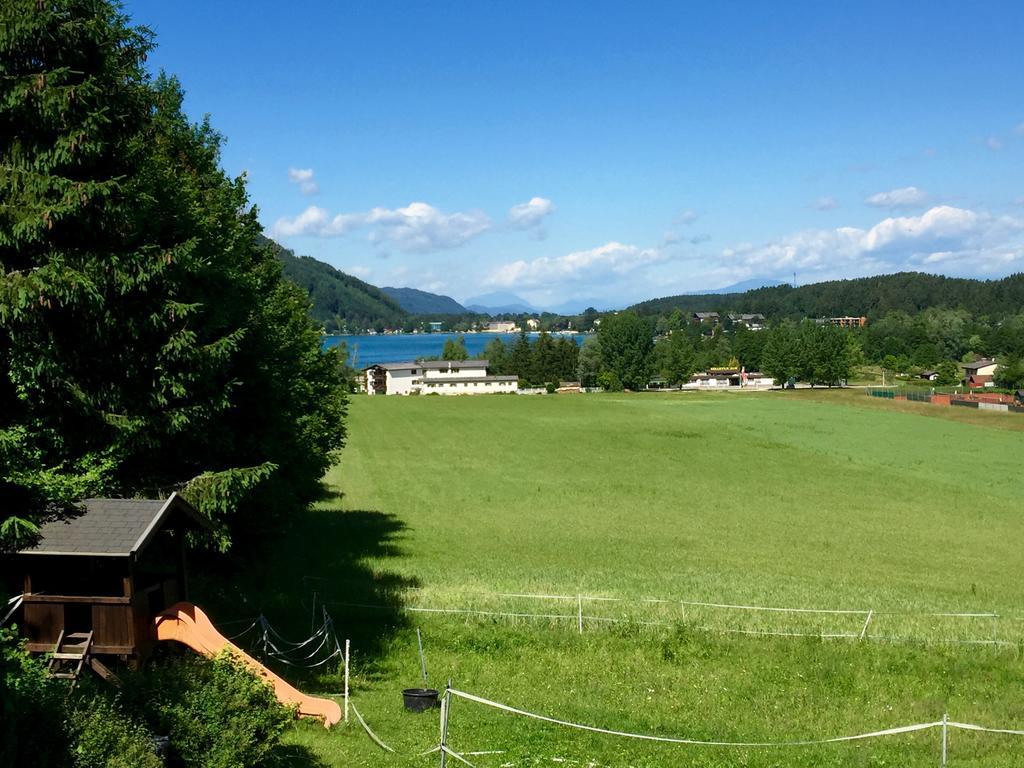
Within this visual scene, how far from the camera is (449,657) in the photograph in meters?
19.8

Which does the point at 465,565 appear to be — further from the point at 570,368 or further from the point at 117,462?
the point at 570,368

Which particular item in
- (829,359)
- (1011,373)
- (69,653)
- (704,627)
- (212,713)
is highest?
(212,713)

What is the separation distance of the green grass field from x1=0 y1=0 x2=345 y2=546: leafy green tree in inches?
227

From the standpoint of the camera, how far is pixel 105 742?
9.49 m

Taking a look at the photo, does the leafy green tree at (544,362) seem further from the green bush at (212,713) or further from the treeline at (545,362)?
the green bush at (212,713)

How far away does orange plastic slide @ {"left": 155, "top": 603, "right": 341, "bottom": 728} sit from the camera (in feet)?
49.1

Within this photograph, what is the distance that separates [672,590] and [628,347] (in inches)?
5573

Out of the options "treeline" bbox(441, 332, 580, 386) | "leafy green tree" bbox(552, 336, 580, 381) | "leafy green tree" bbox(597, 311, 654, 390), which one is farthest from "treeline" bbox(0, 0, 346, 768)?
"leafy green tree" bbox(552, 336, 580, 381)

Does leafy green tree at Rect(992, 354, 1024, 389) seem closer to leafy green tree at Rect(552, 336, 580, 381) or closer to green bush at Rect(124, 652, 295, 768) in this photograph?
leafy green tree at Rect(552, 336, 580, 381)

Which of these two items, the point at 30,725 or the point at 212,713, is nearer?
the point at 30,725

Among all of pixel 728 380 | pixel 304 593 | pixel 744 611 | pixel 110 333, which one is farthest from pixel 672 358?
pixel 110 333

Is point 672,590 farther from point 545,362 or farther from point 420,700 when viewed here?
point 545,362

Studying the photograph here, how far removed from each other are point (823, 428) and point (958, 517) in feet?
133

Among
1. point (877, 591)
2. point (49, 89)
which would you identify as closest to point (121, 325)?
point (49, 89)
